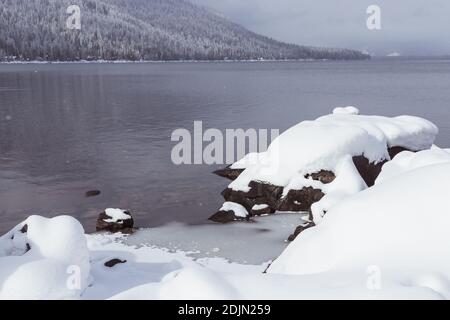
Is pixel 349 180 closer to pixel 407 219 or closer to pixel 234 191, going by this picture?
pixel 234 191

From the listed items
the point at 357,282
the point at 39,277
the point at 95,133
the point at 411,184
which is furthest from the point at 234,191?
the point at 95,133

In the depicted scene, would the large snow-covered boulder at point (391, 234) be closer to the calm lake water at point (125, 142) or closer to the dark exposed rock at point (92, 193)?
the calm lake water at point (125, 142)

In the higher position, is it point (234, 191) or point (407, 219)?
point (407, 219)

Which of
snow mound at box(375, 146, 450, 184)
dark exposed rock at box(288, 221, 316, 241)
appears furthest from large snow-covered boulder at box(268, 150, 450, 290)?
dark exposed rock at box(288, 221, 316, 241)

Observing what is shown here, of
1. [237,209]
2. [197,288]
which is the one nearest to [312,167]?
[237,209]

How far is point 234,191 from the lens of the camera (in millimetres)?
22609

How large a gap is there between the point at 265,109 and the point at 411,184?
5726 centimetres

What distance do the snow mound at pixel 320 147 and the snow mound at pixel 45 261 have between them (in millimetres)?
11490

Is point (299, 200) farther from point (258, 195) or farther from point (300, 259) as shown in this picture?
point (300, 259)

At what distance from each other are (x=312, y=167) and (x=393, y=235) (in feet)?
46.0

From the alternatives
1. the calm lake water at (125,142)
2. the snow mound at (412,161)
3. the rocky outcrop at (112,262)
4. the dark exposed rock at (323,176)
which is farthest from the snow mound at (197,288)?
the dark exposed rock at (323,176)

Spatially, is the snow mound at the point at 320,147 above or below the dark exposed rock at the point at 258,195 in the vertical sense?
above

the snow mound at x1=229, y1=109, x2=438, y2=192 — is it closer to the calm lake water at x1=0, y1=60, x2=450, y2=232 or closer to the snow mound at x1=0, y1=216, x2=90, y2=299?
the calm lake water at x1=0, y1=60, x2=450, y2=232

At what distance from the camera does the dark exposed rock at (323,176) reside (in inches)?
829
